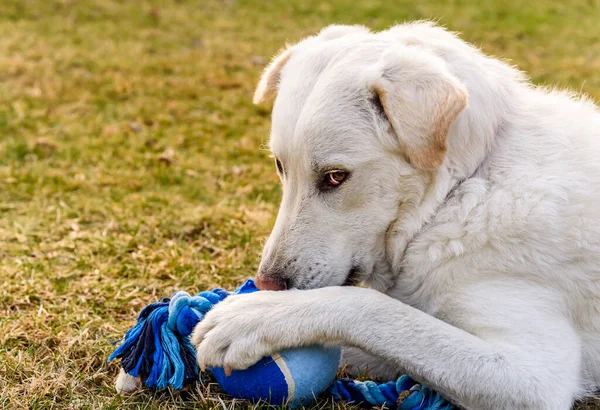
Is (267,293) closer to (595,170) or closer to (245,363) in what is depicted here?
(245,363)

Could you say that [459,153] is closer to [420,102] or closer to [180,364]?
[420,102]

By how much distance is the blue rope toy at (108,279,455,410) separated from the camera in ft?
10.1

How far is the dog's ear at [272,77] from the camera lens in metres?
3.90

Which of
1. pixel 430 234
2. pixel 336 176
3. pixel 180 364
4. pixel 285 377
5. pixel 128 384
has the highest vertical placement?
pixel 336 176

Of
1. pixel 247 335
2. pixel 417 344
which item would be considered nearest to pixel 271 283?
pixel 247 335

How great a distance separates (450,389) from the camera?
2.89m

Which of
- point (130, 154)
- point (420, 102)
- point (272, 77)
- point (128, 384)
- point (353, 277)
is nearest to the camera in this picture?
point (420, 102)

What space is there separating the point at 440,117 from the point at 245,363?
1271 mm

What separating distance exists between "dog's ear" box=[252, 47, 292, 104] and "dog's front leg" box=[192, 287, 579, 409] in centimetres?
145

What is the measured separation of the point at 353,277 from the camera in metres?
3.39

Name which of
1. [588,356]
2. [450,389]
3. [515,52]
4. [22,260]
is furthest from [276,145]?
[515,52]

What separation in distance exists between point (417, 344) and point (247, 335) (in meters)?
0.68

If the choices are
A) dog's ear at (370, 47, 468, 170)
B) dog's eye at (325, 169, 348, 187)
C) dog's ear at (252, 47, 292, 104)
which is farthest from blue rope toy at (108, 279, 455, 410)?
dog's ear at (252, 47, 292, 104)

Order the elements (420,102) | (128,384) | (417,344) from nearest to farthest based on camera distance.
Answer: (417,344)
(420,102)
(128,384)
